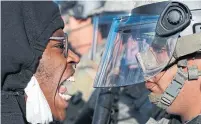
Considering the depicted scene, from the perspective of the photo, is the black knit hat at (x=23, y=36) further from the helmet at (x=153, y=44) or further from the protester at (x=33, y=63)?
the helmet at (x=153, y=44)

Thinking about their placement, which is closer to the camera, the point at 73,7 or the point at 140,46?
the point at 140,46

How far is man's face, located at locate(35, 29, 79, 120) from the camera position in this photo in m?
2.92

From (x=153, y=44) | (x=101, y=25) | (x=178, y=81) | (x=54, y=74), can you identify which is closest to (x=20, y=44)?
(x=54, y=74)

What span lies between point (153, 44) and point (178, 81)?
11.5 inches

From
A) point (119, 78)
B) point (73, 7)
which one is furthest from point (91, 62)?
point (119, 78)

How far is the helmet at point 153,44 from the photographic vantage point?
2.75 metres

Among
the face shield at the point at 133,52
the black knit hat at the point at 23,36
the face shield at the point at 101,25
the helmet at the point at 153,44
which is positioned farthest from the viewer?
the face shield at the point at 101,25

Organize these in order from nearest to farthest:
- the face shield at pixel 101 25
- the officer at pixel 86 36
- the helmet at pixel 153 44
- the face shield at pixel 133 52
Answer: the helmet at pixel 153 44, the face shield at pixel 133 52, the officer at pixel 86 36, the face shield at pixel 101 25

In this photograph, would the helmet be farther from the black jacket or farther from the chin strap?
the black jacket

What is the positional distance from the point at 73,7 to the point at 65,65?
3361mm

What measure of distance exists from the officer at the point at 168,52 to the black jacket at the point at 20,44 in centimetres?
59

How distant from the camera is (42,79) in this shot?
2.92 m

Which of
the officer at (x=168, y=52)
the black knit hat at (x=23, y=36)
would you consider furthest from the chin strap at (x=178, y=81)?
the black knit hat at (x=23, y=36)

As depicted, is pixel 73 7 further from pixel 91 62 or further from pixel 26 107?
pixel 26 107
